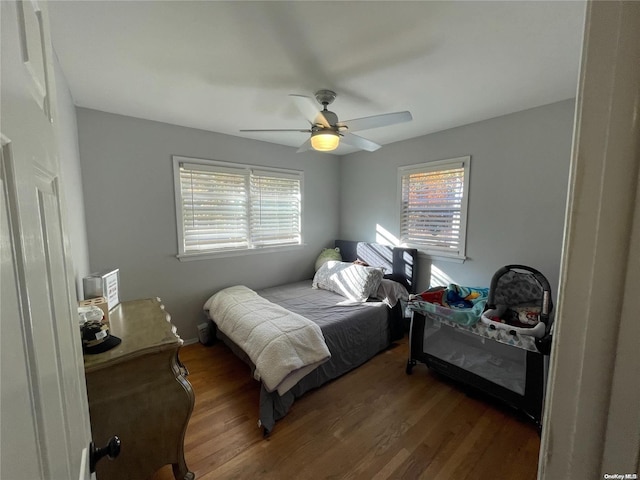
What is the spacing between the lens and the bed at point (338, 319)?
1.93m

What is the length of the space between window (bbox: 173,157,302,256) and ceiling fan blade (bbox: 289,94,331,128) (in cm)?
155

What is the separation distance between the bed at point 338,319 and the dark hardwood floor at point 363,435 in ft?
0.42

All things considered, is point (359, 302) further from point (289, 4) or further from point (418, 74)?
point (289, 4)

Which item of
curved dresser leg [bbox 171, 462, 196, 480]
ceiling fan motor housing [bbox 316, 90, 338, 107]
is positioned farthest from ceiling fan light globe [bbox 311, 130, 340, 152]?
curved dresser leg [bbox 171, 462, 196, 480]

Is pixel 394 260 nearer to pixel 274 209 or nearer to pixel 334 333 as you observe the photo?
pixel 334 333

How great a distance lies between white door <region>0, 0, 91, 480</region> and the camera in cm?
30

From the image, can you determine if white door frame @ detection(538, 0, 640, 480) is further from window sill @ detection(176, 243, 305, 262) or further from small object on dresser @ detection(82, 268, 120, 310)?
window sill @ detection(176, 243, 305, 262)

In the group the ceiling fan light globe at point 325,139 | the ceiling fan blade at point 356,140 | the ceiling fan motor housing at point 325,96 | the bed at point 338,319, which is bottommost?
the bed at point 338,319

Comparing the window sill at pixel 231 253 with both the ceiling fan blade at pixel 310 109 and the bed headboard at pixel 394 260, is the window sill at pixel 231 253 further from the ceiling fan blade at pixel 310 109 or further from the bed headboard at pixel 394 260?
the ceiling fan blade at pixel 310 109

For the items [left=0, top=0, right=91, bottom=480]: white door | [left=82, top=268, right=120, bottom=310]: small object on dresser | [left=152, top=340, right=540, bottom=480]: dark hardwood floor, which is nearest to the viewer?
[left=0, top=0, right=91, bottom=480]: white door

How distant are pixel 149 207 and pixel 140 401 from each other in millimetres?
2043

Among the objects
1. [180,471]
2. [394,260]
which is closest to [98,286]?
[180,471]

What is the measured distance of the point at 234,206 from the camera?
3191 mm

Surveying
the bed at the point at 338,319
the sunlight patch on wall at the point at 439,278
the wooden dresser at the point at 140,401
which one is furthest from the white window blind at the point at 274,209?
the wooden dresser at the point at 140,401
